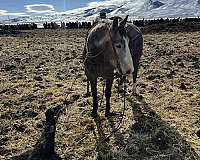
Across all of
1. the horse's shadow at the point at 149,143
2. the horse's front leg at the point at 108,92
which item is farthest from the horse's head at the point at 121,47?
the horse's shadow at the point at 149,143

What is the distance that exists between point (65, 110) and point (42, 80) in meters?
4.16

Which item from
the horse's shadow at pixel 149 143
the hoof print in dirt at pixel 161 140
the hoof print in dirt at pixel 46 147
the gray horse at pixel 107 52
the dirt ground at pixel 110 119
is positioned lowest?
the dirt ground at pixel 110 119

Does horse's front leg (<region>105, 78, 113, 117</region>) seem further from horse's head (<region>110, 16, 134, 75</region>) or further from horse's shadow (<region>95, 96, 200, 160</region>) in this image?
horse's head (<region>110, 16, 134, 75</region>)

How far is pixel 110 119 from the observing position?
9125 mm

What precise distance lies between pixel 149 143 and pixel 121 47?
210 centimetres

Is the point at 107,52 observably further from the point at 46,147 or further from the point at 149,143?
the point at 46,147

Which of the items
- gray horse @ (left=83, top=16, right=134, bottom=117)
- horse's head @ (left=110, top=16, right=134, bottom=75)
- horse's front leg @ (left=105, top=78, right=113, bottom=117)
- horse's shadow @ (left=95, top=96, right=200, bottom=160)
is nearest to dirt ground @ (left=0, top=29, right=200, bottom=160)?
horse's shadow @ (left=95, top=96, right=200, bottom=160)

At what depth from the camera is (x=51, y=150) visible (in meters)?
7.00

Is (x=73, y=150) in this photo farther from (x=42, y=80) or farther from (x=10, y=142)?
(x=42, y=80)

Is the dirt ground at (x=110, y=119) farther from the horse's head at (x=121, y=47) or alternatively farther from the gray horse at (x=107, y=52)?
the horse's head at (x=121, y=47)

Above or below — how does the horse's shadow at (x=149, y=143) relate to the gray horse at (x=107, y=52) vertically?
below

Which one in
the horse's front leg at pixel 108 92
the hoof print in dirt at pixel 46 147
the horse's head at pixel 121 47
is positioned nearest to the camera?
the hoof print in dirt at pixel 46 147

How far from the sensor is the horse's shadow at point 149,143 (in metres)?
7.14

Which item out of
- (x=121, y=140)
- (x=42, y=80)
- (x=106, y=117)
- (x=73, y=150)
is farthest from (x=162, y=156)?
(x=42, y=80)
